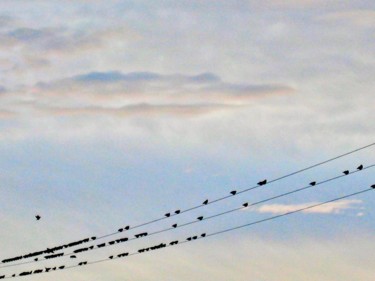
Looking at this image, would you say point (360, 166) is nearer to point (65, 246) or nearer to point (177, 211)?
point (177, 211)

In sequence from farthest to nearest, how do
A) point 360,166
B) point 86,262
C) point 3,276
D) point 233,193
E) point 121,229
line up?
point 3,276 < point 86,262 < point 121,229 < point 233,193 < point 360,166

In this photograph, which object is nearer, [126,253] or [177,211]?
[177,211]

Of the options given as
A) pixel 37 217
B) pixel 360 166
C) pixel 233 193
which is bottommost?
pixel 360 166

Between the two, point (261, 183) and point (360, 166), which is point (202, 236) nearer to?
point (261, 183)

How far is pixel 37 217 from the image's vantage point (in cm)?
12800

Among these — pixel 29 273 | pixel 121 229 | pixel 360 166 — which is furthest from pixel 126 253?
pixel 360 166

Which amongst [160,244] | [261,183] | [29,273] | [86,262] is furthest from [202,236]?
[29,273]

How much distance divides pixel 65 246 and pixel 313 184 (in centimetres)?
3378

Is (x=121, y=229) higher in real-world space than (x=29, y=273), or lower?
lower

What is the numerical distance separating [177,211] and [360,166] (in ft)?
65.0

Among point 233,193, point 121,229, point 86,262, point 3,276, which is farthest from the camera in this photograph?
point 3,276

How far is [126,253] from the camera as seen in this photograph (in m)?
116

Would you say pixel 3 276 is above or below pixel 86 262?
above

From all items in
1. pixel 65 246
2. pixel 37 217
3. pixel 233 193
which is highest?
pixel 37 217
